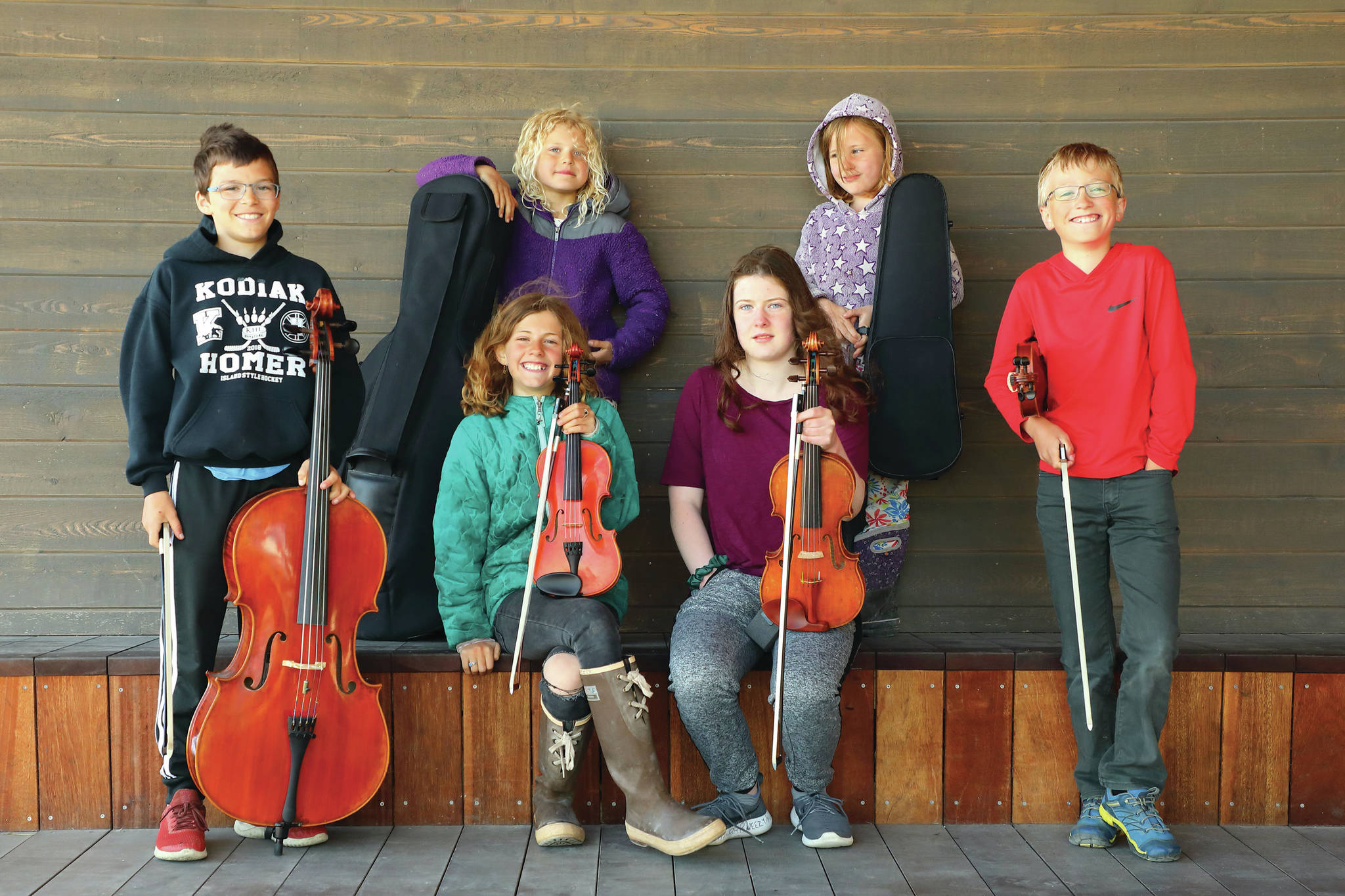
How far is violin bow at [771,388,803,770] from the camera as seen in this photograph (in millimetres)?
1961

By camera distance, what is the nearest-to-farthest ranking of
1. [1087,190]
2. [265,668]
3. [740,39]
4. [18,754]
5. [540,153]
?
1. [265,668]
2. [1087,190]
3. [18,754]
4. [540,153]
5. [740,39]

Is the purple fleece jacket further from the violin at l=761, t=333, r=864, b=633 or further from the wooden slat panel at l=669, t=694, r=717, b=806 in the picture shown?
the wooden slat panel at l=669, t=694, r=717, b=806

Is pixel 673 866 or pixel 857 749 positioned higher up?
pixel 857 749

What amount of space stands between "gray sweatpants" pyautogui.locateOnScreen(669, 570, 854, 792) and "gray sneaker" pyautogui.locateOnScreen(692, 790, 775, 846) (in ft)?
0.08

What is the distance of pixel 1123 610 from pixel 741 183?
54.4 inches

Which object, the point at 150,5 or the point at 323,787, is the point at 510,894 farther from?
the point at 150,5

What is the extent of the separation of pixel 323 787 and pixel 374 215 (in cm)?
145

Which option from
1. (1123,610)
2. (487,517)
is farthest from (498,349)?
(1123,610)

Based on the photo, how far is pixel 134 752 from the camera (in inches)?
86.2

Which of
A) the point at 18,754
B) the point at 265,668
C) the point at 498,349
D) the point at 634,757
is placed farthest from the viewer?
the point at 498,349

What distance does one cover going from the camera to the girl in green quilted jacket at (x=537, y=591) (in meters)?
1.97

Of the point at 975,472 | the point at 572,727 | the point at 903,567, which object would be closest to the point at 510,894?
the point at 572,727

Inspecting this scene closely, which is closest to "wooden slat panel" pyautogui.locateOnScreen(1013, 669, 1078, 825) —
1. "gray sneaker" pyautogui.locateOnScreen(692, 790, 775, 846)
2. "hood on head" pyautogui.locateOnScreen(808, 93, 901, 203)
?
"gray sneaker" pyautogui.locateOnScreen(692, 790, 775, 846)

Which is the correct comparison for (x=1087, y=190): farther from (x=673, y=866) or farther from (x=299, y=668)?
(x=299, y=668)
